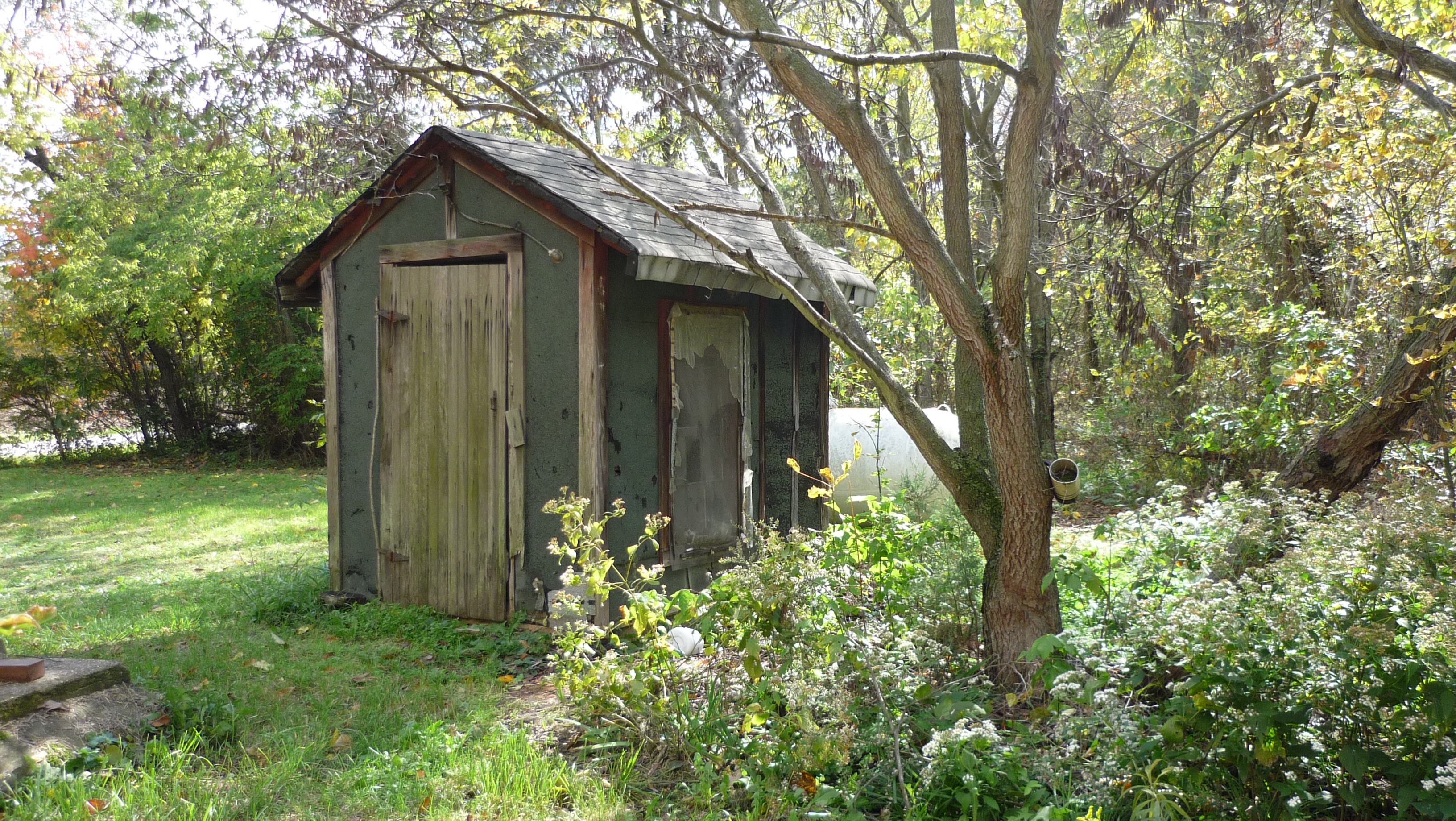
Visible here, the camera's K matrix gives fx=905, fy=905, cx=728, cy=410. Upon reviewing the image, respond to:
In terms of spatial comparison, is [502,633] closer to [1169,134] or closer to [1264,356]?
[1264,356]

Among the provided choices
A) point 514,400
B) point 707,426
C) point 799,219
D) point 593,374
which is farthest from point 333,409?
point 799,219

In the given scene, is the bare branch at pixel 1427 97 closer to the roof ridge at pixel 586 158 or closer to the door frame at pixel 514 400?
the roof ridge at pixel 586 158

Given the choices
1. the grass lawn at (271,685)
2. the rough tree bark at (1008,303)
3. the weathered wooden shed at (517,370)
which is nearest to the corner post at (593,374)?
the weathered wooden shed at (517,370)

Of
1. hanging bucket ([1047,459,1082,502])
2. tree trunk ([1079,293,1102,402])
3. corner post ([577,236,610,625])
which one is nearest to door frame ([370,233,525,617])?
corner post ([577,236,610,625])

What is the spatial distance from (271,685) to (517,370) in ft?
7.87

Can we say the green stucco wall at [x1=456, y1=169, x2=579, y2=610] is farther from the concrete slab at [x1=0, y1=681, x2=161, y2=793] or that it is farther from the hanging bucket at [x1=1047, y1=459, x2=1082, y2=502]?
the hanging bucket at [x1=1047, y1=459, x2=1082, y2=502]

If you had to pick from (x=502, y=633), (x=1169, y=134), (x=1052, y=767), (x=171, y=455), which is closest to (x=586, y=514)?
(x=502, y=633)

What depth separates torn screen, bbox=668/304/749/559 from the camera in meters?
6.46

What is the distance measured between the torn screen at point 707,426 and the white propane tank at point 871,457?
9.03ft

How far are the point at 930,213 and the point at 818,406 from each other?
15.1 ft

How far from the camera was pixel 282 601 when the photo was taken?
262 inches

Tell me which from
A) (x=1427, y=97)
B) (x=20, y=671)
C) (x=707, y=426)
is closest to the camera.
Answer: (x=20, y=671)

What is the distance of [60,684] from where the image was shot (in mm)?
3936

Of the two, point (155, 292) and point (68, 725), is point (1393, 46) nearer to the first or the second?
point (68, 725)
